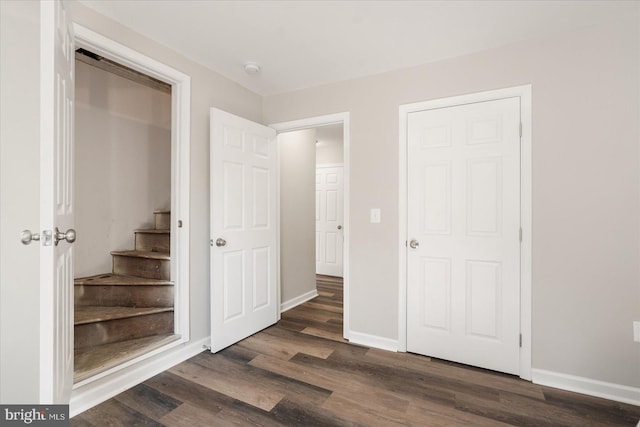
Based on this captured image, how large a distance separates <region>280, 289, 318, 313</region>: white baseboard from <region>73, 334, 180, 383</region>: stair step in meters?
1.38

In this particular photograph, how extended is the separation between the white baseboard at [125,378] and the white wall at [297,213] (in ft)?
4.37

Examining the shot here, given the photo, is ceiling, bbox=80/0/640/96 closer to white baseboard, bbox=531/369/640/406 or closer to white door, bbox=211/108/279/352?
white door, bbox=211/108/279/352

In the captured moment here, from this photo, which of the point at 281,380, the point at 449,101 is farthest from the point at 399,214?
the point at 281,380

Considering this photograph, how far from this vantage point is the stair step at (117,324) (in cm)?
211

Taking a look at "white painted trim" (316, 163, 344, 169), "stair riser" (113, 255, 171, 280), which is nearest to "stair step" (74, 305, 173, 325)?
"stair riser" (113, 255, 171, 280)

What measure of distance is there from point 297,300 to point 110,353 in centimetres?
208

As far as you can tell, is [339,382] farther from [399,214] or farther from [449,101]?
[449,101]

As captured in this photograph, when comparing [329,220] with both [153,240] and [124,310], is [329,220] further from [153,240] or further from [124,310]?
[124,310]

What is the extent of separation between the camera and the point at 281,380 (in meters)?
2.08

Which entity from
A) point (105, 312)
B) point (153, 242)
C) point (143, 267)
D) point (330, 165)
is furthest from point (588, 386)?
point (330, 165)
